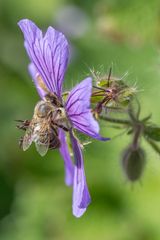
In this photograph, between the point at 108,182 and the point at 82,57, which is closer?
the point at 108,182

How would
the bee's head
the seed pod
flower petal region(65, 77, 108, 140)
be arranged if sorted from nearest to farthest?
flower petal region(65, 77, 108, 140)
the bee's head
the seed pod

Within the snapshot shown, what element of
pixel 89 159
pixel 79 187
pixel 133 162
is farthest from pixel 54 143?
pixel 89 159

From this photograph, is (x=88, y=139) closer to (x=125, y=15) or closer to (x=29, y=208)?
(x=125, y=15)

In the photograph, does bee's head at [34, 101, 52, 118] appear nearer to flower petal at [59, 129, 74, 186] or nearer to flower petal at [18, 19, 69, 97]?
flower petal at [18, 19, 69, 97]

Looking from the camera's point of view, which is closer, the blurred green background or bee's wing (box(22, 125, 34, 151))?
bee's wing (box(22, 125, 34, 151))

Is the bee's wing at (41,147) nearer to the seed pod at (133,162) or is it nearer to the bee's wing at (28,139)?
the bee's wing at (28,139)

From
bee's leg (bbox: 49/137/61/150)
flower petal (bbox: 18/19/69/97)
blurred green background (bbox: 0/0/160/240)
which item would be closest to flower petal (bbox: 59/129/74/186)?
bee's leg (bbox: 49/137/61/150)

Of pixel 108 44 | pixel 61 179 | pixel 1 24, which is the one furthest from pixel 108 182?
pixel 1 24
